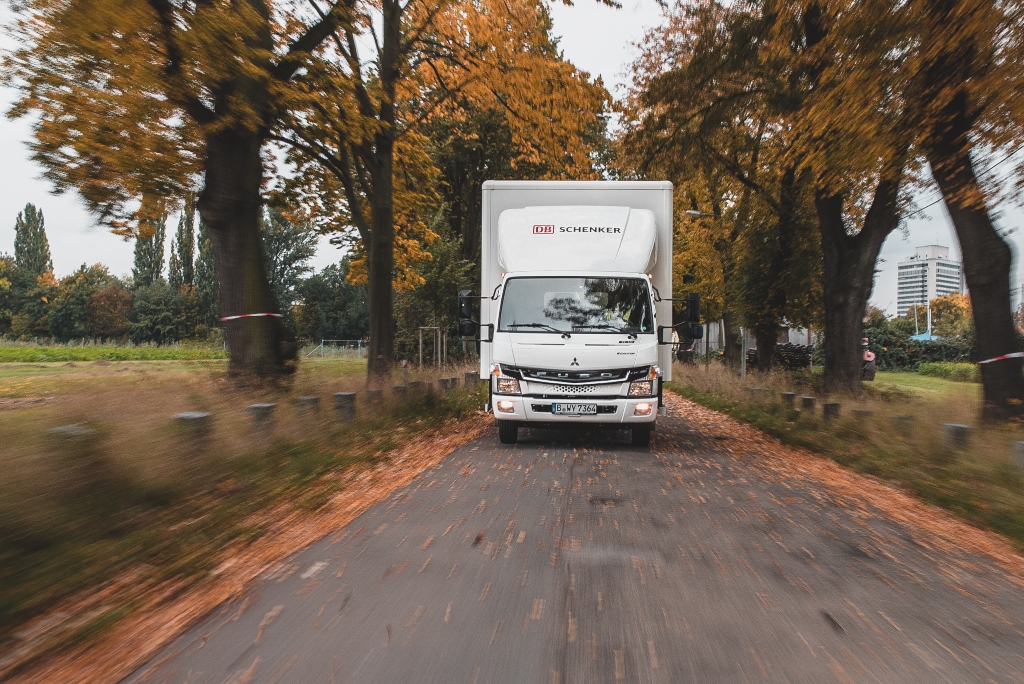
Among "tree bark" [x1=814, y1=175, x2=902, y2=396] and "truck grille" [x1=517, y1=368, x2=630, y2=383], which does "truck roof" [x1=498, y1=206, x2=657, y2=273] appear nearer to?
"truck grille" [x1=517, y1=368, x2=630, y2=383]

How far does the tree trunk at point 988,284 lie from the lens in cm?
949

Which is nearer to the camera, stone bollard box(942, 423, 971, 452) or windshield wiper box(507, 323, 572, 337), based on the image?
stone bollard box(942, 423, 971, 452)

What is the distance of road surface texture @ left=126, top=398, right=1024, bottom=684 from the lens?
3.06 m

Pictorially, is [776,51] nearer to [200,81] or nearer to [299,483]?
[200,81]

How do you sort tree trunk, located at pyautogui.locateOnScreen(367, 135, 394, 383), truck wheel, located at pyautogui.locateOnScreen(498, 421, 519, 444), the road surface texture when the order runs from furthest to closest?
1. tree trunk, located at pyautogui.locateOnScreen(367, 135, 394, 383)
2. truck wheel, located at pyautogui.locateOnScreen(498, 421, 519, 444)
3. the road surface texture

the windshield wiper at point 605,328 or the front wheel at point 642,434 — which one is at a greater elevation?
the windshield wiper at point 605,328

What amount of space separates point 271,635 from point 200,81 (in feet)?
29.5

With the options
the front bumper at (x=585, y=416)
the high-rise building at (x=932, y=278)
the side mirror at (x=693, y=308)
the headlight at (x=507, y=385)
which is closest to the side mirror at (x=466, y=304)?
the headlight at (x=507, y=385)

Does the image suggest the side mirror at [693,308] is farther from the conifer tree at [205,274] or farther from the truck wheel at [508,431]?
the conifer tree at [205,274]

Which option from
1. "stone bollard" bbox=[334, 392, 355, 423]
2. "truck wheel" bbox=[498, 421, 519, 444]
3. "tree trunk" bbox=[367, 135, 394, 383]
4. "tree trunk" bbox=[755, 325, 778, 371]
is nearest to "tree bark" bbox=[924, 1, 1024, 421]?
"truck wheel" bbox=[498, 421, 519, 444]

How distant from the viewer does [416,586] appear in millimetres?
4066

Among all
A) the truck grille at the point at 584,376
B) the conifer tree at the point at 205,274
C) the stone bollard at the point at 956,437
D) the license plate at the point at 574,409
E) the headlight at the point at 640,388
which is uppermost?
the conifer tree at the point at 205,274

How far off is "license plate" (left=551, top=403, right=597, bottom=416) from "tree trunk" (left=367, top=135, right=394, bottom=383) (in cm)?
623

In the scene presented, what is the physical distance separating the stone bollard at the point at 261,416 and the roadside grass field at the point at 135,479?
6 centimetres
